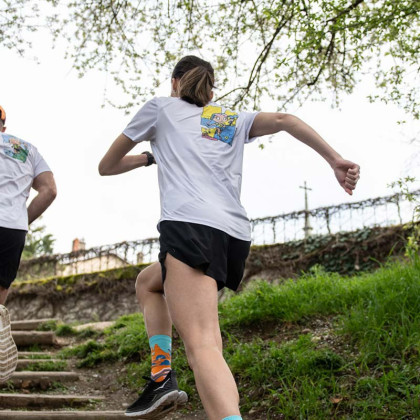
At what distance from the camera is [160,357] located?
239cm

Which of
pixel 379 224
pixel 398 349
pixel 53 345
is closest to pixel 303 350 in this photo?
pixel 398 349

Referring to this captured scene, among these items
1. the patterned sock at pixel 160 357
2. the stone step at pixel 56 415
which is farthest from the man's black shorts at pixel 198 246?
the stone step at pixel 56 415

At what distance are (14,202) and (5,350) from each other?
875 mm

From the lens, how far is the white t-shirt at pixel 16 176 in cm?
313

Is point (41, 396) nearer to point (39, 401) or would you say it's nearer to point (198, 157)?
point (39, 401)

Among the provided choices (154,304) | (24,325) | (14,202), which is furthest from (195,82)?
(24,325)

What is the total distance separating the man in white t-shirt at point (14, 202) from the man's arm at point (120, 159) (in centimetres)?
101

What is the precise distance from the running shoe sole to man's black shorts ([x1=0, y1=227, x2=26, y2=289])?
1.39m

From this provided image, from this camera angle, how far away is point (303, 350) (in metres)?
3.95

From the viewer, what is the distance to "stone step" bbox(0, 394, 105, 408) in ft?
13.4

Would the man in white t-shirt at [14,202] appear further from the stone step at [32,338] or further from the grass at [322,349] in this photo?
the stone step at [32,338]

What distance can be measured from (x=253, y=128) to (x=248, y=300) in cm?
313

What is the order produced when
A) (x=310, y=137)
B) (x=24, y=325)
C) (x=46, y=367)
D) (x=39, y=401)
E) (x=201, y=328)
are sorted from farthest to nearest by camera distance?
1. (x=24, y=325)
2. (x=46, y=367)
3. (x=39, y=401)
4. (x=310, y=137)
5. (x=201, y=328)

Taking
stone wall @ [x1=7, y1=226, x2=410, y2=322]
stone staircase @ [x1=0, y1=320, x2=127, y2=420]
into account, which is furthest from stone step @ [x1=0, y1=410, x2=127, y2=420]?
stone wall @ [x1=7, y1=226, x2=410, y2=322]
